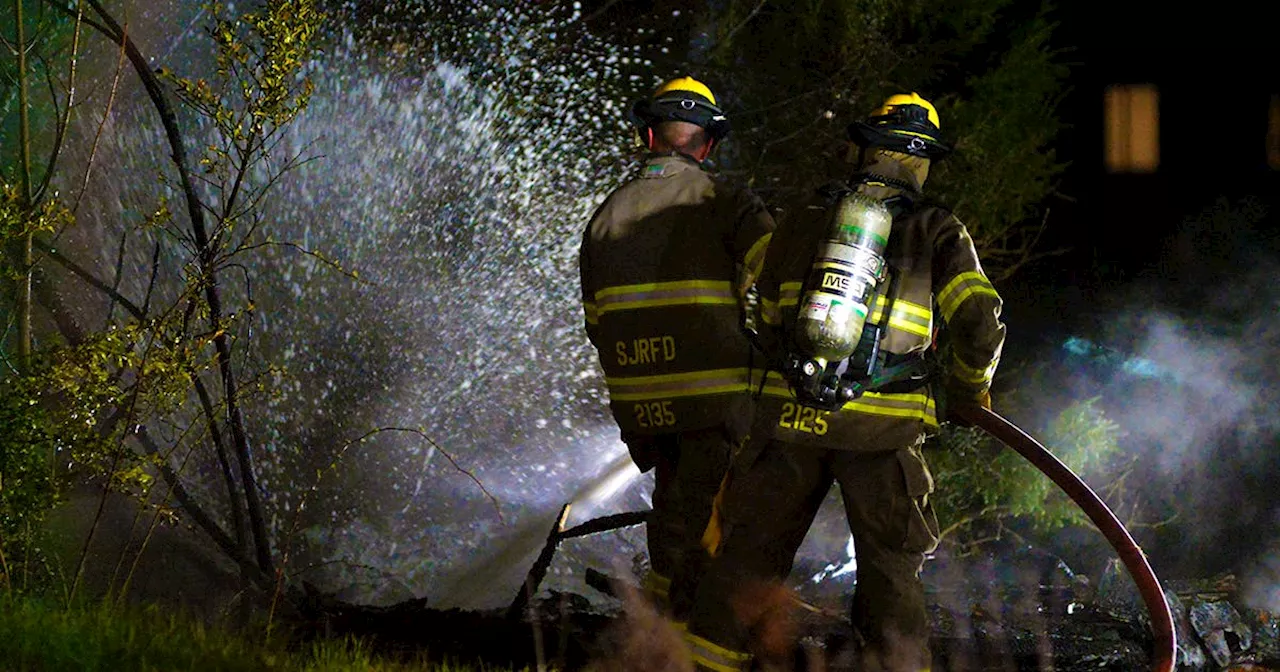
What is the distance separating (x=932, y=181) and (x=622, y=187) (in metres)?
3.70

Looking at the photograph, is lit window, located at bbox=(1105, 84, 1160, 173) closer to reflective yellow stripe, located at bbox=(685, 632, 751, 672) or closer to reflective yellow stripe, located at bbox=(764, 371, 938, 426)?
reflective yellow stripe, located at bbox=(764, 371, 938, 426)

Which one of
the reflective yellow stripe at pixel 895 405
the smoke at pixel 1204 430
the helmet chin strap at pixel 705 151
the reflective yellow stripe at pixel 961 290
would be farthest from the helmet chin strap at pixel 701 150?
the smoke at pixel 1204 430

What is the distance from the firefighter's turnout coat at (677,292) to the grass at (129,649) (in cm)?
110

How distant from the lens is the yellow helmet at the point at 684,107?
198 inches

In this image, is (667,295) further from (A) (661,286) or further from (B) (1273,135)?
(B) (1273,135)

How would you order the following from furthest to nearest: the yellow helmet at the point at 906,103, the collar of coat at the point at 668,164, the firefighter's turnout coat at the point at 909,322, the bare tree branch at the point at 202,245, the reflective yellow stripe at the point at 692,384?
the bare tree branch at the point at 202,245 < the collar of coat at the point at 668,164 < the reflective yellow stripe at the point at 692,384 < the yellow helmet at the point at 906,103 < the firefighter's turnout coat at the point at 909,322

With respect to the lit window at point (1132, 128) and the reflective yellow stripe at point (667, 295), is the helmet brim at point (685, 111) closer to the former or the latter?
the reflective yellow stripe at point (667, 295)

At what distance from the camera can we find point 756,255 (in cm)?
483

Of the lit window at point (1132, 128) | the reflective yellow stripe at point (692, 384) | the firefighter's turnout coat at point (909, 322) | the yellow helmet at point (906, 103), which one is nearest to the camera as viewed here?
the firefighter's turnout coat at point (909, 322)

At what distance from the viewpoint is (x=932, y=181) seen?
8.46m

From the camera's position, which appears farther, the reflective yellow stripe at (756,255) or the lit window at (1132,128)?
the lit window at (1132,128)

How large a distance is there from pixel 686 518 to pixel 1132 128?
11272mm

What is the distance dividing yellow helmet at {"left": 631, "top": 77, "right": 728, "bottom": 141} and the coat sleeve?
42.3 inches

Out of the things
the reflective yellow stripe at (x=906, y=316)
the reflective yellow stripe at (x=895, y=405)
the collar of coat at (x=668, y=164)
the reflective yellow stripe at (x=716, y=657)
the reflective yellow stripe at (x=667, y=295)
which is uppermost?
the collar of coat at (x=668, y=164)
